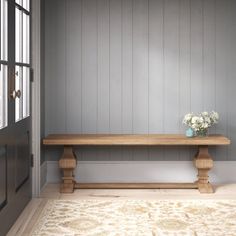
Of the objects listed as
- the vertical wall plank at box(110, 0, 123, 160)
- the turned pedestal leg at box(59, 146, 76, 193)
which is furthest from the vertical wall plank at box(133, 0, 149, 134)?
the turned pedestal leg at box(59, 146, 76, 193)

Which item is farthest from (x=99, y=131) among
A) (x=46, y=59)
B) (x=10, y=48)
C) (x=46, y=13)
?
(x=10, y=48)

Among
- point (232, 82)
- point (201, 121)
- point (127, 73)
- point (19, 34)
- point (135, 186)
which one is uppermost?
point (19, 34)

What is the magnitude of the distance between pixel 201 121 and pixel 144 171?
923 millimetres

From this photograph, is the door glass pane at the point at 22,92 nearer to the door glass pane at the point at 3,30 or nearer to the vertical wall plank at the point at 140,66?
the door glass pane at the point at 3,30

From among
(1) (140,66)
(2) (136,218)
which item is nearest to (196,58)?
(1) (140,66)

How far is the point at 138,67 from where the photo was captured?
21.0ft

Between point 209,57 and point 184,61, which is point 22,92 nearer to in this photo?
point 184,61

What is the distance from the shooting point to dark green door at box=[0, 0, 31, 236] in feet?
14.1

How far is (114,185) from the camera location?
20.1 feet

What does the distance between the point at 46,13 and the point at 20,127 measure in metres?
1.83

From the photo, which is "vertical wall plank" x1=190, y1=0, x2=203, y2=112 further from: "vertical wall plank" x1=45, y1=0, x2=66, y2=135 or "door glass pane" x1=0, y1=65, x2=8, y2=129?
"door glass pane" x1=0, y1=65, x2=8, y2=129

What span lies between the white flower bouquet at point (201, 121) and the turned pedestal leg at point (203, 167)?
0.63 ft

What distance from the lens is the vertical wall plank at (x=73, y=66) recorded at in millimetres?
6355

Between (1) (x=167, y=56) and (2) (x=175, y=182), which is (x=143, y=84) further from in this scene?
(2) (x=175, y=182)
